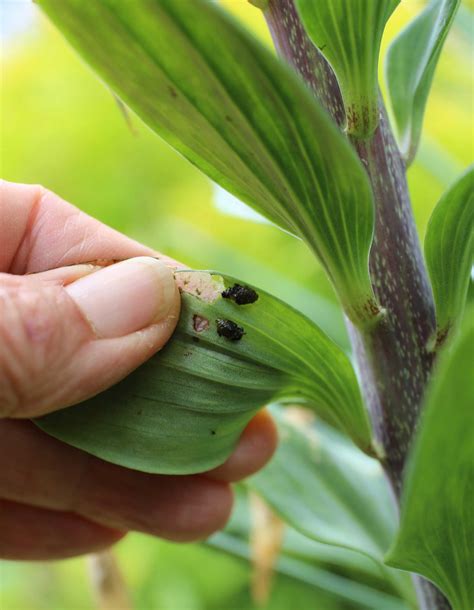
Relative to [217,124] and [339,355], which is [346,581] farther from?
[217,124]

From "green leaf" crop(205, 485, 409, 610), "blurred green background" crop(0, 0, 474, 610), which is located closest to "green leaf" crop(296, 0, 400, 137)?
"green leaf" crop(205, 485, 409, 610)

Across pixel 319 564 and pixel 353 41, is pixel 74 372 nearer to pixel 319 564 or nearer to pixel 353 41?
pixel 353 41

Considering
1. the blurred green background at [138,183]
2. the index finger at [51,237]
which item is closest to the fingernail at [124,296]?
the index finger at [51,237]

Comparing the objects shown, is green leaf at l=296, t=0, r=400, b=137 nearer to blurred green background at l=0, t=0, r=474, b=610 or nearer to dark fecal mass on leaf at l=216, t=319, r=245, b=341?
dark fecal mass on leaf at l=216, t=319, r=245, b=341

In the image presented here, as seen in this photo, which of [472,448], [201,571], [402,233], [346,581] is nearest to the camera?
[472,448]

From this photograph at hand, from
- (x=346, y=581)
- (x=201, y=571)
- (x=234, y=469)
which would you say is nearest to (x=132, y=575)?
(x=201, y=571)

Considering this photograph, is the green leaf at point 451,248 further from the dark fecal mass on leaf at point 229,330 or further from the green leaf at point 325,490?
the green leaf at point 325,490

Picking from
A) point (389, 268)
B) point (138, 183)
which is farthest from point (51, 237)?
point (138, 183)
